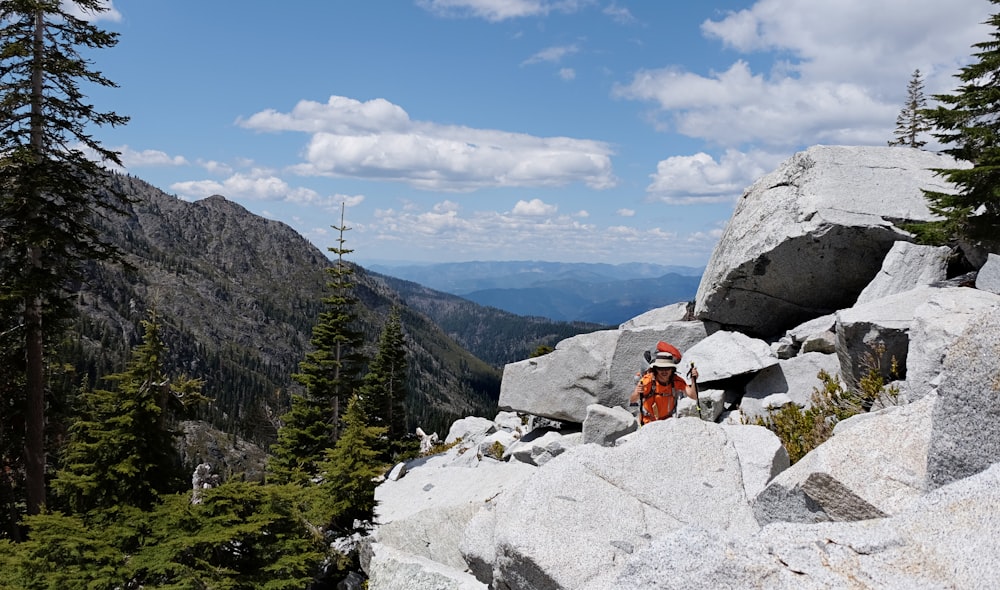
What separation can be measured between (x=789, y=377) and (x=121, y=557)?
17391 millimetres

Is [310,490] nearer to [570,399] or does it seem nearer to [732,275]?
[570,399]

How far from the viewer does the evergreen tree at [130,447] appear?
59.0ft

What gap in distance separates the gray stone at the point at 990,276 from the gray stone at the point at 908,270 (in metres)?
2.26

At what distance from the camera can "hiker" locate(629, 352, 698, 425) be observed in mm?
13078

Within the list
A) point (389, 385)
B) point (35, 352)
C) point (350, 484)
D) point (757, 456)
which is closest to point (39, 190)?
point (35, 352)

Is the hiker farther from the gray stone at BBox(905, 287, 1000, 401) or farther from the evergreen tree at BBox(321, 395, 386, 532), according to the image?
the evergreen tree at BBox(321, 395, 386, 532)

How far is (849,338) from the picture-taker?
1320 cm

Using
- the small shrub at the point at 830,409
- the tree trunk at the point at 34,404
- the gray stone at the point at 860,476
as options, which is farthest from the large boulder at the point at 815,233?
the tree trunk at the point at 34,404

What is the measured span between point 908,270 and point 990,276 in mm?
3292

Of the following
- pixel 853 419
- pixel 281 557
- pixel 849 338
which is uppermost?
pixel 849 338

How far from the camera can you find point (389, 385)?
4884 centimetres

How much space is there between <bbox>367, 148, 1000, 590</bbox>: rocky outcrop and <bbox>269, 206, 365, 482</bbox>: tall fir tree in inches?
456

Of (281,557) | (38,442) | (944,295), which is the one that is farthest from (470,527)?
(38,442)

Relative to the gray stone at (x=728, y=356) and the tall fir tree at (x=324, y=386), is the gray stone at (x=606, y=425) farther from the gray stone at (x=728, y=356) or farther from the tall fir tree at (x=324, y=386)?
the tall fir tree at (x=324, y=386)
